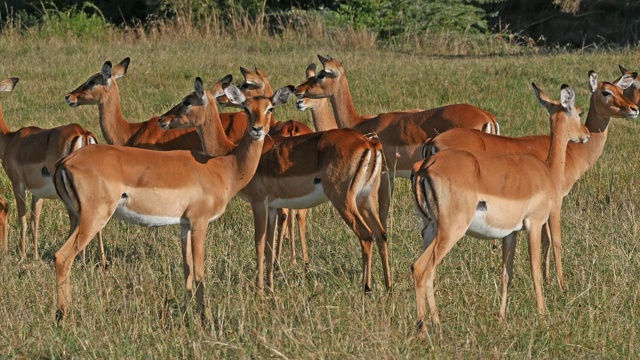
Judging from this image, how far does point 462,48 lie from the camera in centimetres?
1734

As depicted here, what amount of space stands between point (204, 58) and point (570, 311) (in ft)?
34.1

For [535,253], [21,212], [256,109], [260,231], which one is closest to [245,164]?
[256,109]

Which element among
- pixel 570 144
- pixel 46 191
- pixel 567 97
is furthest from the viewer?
pixel 570 144

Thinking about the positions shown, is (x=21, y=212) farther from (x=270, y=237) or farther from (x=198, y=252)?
(x=198, y=252)

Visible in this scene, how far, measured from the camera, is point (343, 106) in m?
9.11

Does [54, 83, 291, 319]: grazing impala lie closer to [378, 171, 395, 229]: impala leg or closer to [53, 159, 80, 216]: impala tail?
[53, 159, 80, 216]: impala tail

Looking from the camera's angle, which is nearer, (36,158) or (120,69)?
(36,158)

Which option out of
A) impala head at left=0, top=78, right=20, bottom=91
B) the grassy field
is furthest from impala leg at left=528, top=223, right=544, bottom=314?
impala head at left=0, top=78, right=20, bottom=91

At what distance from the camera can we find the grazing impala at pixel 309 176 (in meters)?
6.73

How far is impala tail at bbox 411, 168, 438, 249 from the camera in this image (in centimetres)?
552

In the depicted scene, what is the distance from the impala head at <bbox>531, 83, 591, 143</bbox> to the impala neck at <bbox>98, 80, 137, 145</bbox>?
3.52 metres

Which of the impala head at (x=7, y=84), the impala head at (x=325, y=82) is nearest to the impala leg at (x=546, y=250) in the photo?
the impala head at (x=325, y=82)

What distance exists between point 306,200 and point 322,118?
7.84 feet

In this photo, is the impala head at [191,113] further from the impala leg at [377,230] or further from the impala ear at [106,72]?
the impala ear at [106,72]
